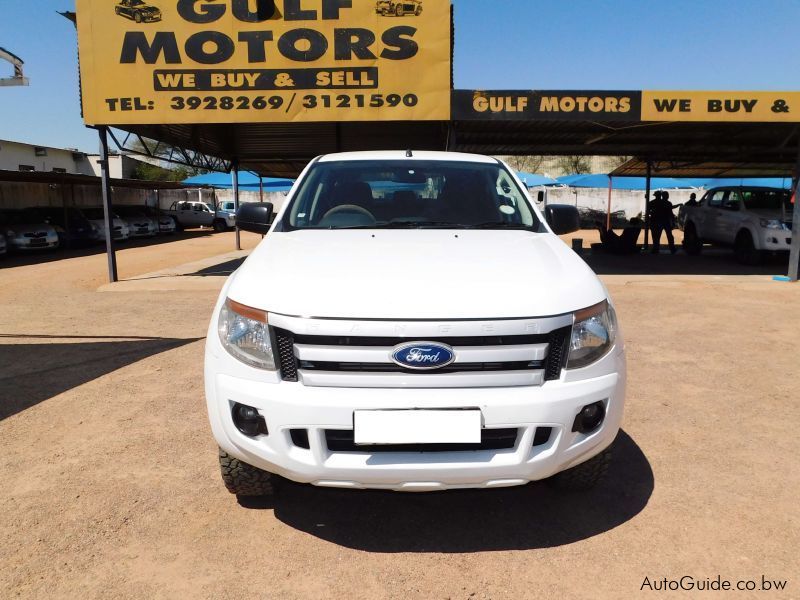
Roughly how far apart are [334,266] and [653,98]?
895 centimetres

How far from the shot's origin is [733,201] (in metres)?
13.9

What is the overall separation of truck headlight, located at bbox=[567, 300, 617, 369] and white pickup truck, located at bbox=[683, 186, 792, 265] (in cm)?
1152

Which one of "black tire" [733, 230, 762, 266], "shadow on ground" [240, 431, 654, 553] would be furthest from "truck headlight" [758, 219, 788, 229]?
"shadow on ground" [240, 431, 654, 553]

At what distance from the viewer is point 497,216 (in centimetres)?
356

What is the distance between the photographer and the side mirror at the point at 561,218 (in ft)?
12.1

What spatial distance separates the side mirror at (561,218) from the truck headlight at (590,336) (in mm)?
1274

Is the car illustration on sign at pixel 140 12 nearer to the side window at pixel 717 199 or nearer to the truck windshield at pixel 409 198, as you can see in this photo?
the truck windshield at pixel 409 198

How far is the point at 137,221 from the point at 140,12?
48.3ft

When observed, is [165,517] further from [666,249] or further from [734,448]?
[666,249]

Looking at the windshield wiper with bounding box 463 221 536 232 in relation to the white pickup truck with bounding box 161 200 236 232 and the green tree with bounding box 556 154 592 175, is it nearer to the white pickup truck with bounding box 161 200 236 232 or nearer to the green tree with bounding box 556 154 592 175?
the white pickup truck with bounding box 161 200 236 232

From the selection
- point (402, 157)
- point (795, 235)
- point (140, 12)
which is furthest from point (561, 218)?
point (795, 235)

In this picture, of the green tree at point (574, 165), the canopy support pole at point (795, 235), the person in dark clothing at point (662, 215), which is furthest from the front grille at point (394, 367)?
the green tree at point (574, 165)

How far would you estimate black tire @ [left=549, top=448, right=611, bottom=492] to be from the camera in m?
2.73

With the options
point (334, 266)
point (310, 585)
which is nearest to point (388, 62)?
point (334, 266)
